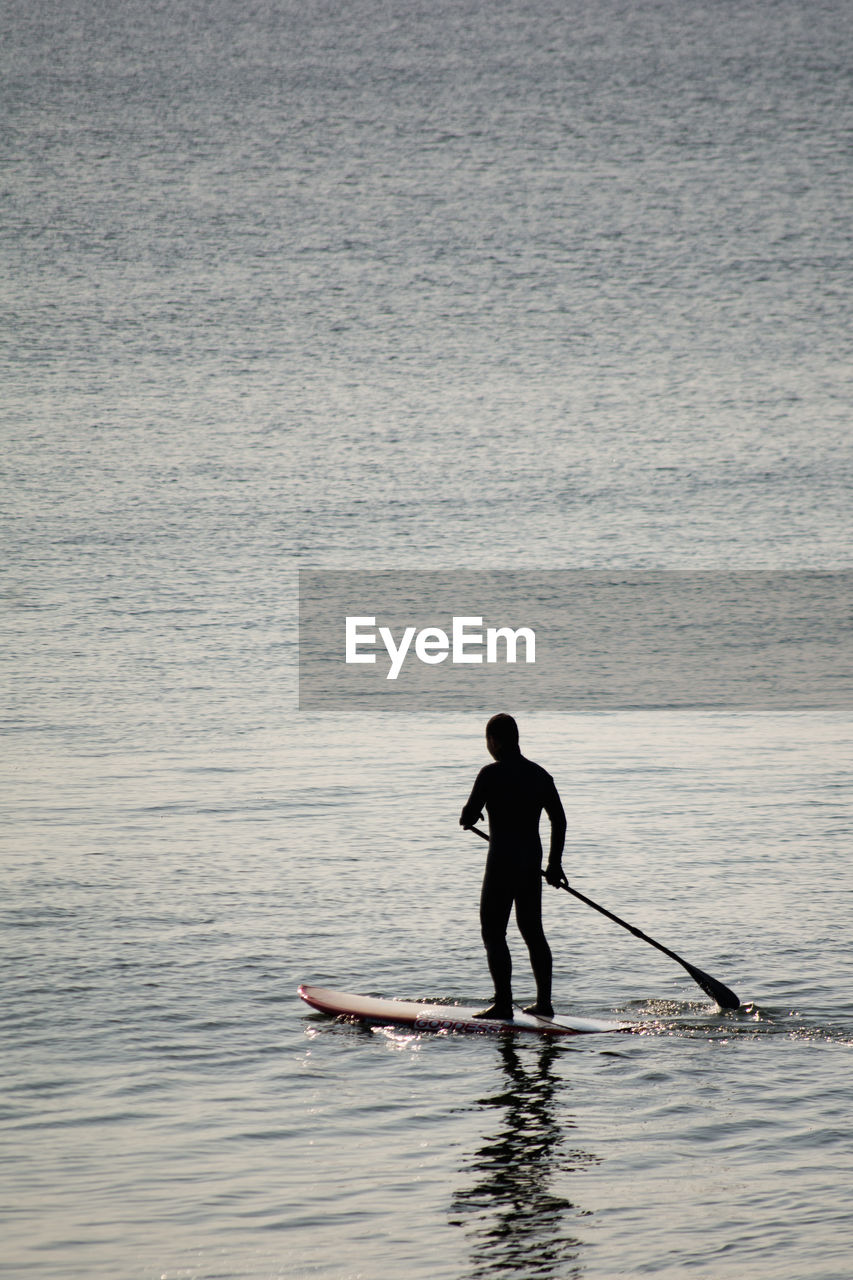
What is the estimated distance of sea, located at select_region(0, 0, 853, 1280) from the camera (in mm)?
8219

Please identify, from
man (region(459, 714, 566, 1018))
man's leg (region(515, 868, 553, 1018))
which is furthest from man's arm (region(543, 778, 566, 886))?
man's leg (region(515, 868, 553, 1018))

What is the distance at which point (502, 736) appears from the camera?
10.1 meters

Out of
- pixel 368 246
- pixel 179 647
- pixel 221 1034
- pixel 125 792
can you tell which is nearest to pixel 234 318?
pixel 368 246

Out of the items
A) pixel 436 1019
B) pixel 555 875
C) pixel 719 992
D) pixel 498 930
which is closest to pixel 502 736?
pixel 555 875

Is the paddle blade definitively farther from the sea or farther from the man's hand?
the man's hand

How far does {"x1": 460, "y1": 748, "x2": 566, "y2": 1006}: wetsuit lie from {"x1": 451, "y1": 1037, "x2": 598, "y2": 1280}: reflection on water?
1.03 metres

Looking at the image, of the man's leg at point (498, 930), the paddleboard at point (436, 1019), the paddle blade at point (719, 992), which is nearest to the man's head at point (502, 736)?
the man's leg at point (498, 930)

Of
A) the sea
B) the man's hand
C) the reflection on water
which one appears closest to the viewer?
the reflection on water

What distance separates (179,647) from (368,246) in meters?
50.5

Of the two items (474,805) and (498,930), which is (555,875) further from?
(474,805)

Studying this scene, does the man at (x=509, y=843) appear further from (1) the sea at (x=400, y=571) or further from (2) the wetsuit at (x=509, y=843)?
(1) the sea at (x=400, y=571)

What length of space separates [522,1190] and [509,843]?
284 cm

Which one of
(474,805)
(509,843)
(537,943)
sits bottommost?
(537,943)

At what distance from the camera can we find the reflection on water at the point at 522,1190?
713 cm
